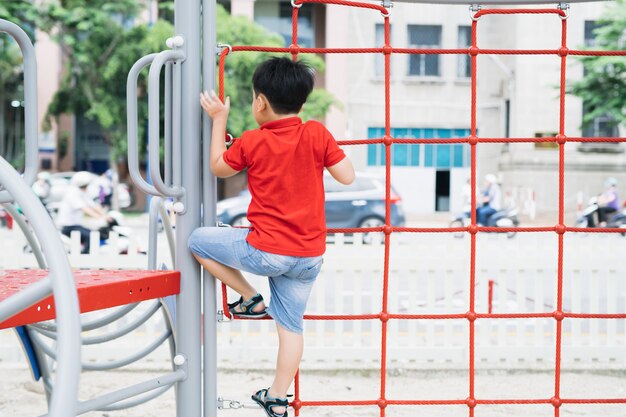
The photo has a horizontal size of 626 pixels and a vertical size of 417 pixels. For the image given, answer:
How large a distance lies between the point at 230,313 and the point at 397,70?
21.3 meters

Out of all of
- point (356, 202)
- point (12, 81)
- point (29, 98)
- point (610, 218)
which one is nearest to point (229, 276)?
point (29, 98)

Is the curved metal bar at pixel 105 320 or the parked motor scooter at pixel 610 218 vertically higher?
the curved metal bar at pixel 105 320

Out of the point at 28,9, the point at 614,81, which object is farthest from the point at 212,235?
the point at 28,9

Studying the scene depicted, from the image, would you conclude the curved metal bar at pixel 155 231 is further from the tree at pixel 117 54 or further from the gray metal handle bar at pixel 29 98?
the tree at pixel 117 54

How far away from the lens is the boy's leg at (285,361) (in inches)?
95.9

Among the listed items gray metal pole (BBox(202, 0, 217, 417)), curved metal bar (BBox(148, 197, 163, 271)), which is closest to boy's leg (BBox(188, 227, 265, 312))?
gray metal pole (BBox(202, 0, 217, 417))

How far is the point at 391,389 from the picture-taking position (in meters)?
4.45

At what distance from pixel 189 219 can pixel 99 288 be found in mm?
516

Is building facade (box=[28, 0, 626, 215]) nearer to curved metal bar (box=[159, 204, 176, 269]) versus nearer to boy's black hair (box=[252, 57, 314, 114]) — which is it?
curved metal bar (box=[159, 204, 176, 269])

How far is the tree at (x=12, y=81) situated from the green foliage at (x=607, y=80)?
43.2ft

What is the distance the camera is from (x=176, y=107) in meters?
2.51

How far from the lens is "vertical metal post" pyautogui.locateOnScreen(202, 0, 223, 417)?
2.55 meters

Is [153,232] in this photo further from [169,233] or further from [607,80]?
[607,80]

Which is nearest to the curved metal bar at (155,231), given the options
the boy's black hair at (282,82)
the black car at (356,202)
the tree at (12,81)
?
the boy's black hair at (282,82)
